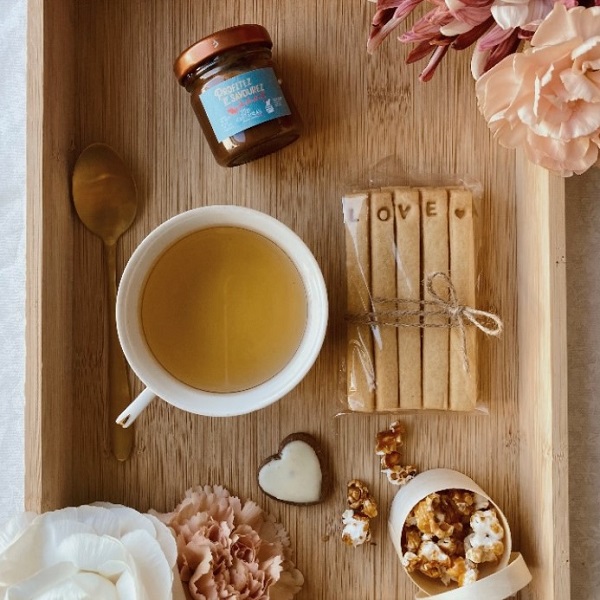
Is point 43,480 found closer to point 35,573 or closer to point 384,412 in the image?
point 35,573

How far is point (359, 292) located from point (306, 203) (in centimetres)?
12

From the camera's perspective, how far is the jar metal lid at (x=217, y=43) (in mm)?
682

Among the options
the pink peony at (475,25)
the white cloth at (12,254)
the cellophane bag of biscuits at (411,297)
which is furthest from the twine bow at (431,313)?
the white cloth at (12,254)

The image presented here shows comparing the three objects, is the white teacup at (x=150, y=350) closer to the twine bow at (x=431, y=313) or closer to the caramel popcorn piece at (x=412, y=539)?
the twine bow at (x=431, y=313)

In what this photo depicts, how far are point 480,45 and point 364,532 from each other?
1.62ft

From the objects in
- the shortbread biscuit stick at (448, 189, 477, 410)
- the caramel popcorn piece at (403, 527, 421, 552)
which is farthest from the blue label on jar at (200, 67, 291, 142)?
the caramel popcorn piece at (403, 527, 421, 552)

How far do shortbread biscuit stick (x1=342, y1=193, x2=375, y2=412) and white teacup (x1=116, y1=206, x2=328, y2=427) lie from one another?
6 cm

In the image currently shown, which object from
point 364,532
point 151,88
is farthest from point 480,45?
point 364,532

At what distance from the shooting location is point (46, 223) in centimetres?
70

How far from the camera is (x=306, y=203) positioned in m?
0.77

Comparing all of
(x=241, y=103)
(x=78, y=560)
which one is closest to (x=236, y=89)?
(x=241, y=103)

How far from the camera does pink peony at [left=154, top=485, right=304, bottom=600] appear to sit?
0.70 m

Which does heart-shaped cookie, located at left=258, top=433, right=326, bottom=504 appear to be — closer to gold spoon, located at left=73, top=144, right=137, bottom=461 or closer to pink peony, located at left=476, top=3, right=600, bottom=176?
gold spoon, located at left=73, top=144, right=137, bottom=461

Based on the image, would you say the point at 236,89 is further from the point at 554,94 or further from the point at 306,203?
the point at 554,94
